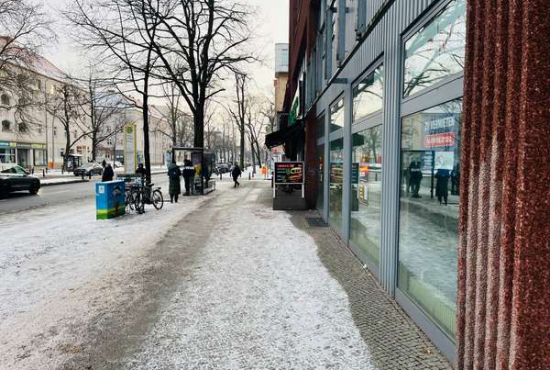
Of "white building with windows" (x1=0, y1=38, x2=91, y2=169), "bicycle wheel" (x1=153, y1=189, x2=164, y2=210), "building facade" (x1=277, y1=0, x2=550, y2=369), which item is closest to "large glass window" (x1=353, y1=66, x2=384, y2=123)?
"building facade" (x1=277, y1=0, x2=550, y2=369)

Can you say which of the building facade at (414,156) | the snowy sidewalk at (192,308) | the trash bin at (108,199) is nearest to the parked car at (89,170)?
the trash bin at (108,199)

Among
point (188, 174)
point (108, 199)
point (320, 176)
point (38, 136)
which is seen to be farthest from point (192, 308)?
point (38, 136)

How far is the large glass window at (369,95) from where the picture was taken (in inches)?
240

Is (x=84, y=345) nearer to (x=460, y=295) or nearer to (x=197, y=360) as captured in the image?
(x=197, y=360)

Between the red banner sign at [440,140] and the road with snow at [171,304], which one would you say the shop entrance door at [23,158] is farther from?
the red banner sign at [440,140]

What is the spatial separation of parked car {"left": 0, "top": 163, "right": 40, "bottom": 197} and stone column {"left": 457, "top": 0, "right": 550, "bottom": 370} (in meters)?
21.2

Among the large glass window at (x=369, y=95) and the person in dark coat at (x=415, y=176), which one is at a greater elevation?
the large glass window at (x=369, y=95)

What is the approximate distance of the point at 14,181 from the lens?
19.5 meters

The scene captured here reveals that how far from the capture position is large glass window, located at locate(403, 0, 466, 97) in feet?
11.9

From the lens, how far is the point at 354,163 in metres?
7.77

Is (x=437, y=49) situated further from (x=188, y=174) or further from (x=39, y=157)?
(x=39, y=157)

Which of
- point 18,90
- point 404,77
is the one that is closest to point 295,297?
point 404,77

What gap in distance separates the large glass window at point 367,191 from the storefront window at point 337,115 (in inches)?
59.3

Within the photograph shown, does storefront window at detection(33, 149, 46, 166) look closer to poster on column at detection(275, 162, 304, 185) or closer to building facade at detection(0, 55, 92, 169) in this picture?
building facade at detection(0, 55, 92, 169)
